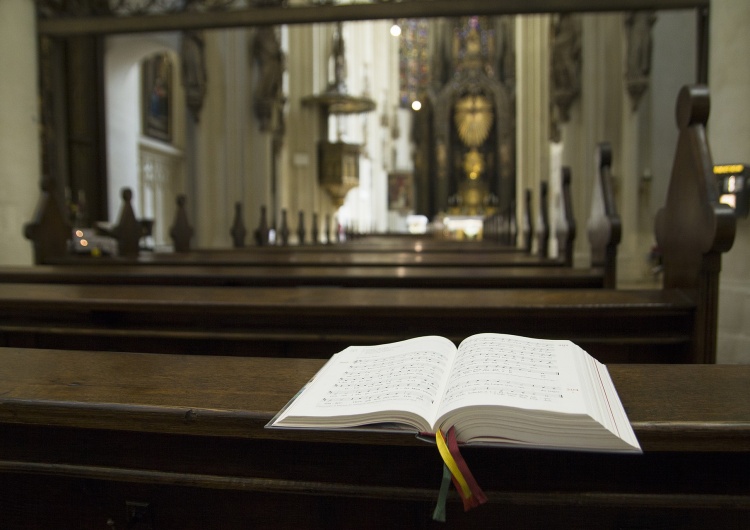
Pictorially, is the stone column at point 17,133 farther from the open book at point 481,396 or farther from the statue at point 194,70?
the open book at point 481,396

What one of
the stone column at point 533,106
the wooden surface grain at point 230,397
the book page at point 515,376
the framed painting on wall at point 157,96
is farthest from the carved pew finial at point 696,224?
the framed painting on wall at point 157,96

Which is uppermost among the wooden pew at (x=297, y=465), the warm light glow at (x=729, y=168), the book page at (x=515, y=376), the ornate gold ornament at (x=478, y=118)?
the ornate gold ornament at (x=478, y=118)

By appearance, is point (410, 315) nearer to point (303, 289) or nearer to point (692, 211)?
point (303, 289)

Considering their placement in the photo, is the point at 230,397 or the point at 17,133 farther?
the point at 17,133

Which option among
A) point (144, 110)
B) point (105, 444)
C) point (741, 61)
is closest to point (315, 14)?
point (741, 61)

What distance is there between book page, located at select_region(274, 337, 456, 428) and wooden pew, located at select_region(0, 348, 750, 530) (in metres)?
0.02

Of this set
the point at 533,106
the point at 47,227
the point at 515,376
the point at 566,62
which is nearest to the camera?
the point at 515,376

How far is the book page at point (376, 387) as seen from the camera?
76 cm

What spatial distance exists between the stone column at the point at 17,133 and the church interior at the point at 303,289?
0.02 m

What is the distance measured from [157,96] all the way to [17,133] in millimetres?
8863

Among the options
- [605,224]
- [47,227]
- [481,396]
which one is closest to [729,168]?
[605,224]

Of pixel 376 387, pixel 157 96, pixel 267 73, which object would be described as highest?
pixel 157 96

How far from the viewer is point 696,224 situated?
1.98 meters

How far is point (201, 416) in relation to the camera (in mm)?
840
